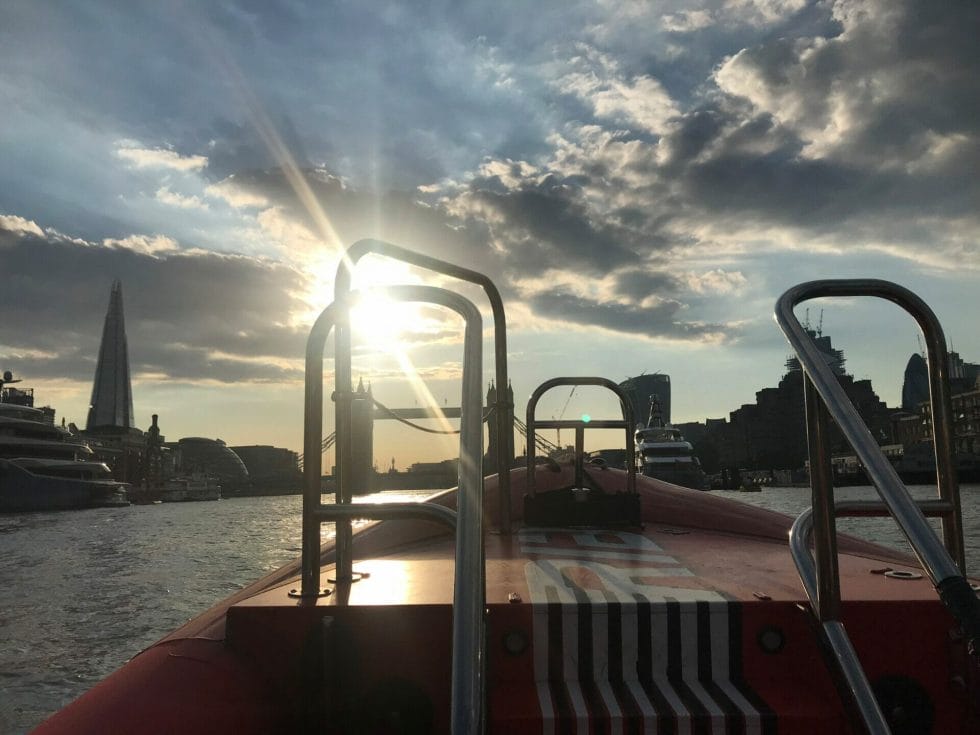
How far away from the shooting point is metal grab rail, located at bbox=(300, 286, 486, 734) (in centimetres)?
126

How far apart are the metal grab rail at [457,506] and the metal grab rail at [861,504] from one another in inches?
32.9

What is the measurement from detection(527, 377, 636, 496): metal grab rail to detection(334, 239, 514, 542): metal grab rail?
626 mm

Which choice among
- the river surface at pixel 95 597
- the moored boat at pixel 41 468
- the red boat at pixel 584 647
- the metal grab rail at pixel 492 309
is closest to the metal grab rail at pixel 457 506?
the red boat at pixel 584 647

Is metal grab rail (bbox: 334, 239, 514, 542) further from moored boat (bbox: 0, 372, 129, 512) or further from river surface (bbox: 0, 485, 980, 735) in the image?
moored boat (bbox: 0, 372, 129, 512)

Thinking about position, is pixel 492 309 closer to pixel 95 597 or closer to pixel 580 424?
pixel 580 424

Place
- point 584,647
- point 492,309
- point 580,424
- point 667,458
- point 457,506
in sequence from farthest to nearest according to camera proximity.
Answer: point 667,458 < point 580,424 < point 492,309 < point 584,647 < point 457,506

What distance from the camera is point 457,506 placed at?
4.82 feet

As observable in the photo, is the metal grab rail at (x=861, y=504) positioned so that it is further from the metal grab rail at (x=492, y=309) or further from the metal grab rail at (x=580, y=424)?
the metal grab rail at (x=580, y=424)

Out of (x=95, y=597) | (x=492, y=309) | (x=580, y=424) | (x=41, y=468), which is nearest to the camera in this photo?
(x=492, y=309)

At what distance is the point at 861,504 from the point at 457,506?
116 centimetres

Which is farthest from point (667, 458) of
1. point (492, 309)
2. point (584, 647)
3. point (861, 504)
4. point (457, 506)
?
point (457, 506)

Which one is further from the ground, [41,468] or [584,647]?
[584,647]

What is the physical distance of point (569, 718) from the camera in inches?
62.8

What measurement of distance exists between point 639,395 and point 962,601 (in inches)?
7428
